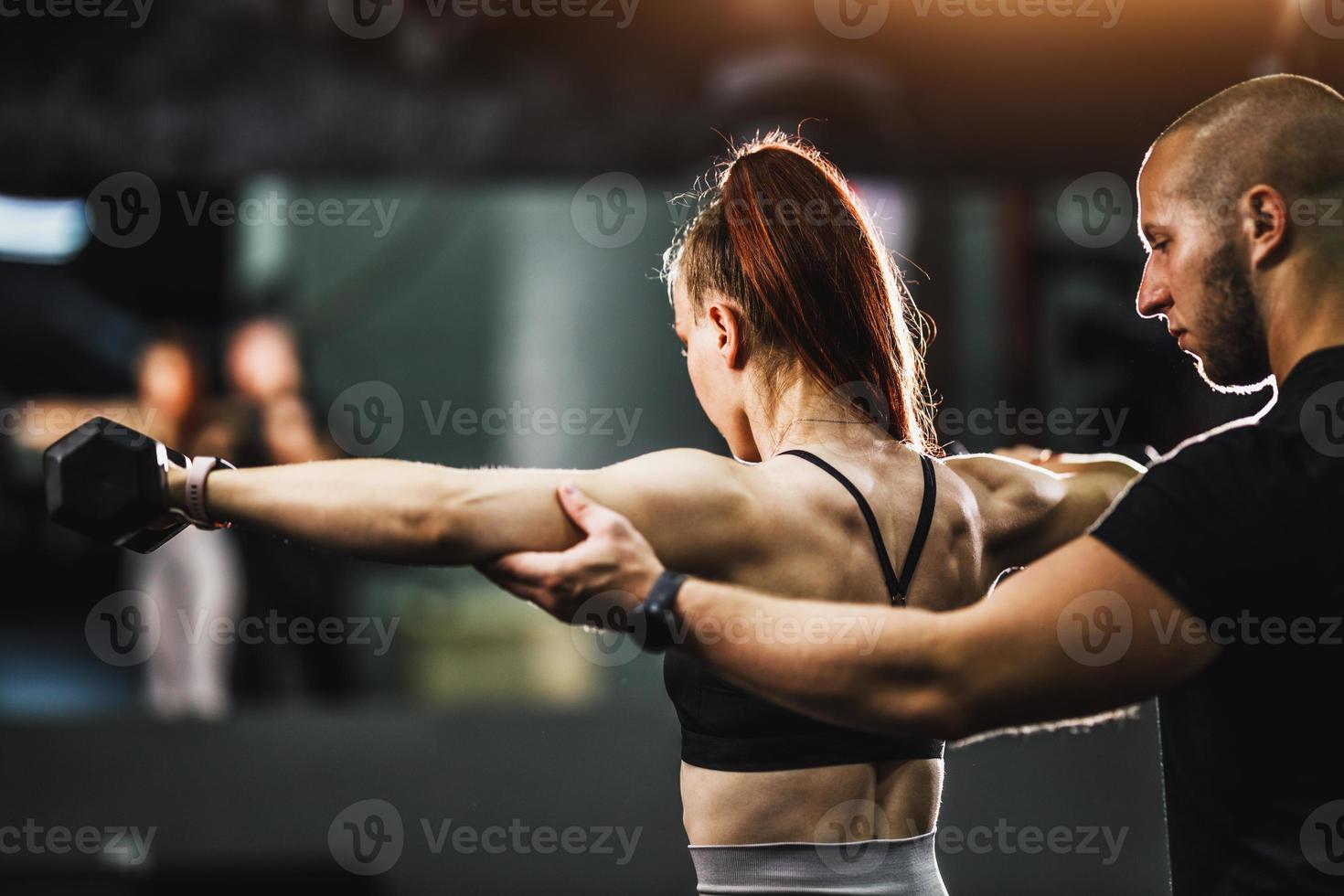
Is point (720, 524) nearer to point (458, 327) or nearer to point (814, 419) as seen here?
point (814, 419)

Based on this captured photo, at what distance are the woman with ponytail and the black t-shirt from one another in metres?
0.32

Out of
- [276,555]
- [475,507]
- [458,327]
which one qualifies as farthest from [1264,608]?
[458,327]

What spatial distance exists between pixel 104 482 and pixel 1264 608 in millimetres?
1171

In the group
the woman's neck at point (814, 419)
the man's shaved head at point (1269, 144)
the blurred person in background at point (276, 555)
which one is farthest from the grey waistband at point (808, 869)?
the blurred person in background at point (276, 555)

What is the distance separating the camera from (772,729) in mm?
1323

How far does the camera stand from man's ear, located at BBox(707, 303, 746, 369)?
56.7 inches

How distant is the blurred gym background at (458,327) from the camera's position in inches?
130

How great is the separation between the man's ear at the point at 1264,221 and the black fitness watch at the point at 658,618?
679 millimetres

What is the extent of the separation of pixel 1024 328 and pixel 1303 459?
4.15 m

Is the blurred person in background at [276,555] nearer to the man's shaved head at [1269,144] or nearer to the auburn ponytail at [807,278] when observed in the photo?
the auburn ponytail at [807,278]

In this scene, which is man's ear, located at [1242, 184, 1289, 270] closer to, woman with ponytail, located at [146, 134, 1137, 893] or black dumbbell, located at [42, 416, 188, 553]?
woman with ponytail, located at [146, 134, 1137, 893]

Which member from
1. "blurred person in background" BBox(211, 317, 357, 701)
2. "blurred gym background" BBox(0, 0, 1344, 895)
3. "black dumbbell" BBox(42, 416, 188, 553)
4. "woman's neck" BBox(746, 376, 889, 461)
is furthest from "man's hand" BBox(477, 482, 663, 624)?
"blurred person in background" BBox(211, 317, 357, 701)

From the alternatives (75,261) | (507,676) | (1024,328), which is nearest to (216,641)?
(507,676)

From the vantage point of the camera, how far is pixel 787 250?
1.40m
